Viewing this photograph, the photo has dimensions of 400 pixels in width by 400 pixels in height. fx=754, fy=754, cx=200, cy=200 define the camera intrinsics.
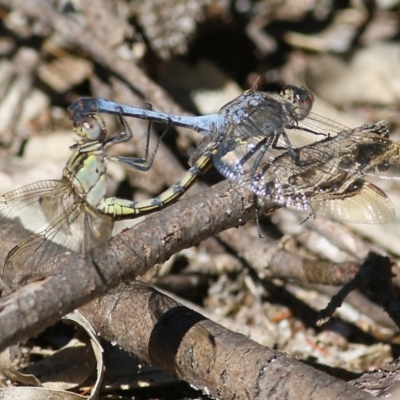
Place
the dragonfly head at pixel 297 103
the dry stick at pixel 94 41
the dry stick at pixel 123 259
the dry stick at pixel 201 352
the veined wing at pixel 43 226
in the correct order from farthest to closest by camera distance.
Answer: the dry stick at pixel 94 41 → the dragonfly head at pixel 297 103 → the veined wing at pixel 43 226 → the dry stick at pixel 201 352 → the dry stick at pixel 123 259

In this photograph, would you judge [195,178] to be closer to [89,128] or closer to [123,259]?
[89,128]

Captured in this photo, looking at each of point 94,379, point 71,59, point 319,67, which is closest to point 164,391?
point 94,379

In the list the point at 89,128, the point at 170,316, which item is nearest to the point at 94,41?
the point at 89,128

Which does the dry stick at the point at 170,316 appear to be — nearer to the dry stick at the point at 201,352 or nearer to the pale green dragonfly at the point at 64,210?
the dry stick at the point at 201,352

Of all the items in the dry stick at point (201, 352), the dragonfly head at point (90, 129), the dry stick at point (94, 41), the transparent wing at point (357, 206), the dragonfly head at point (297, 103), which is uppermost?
the dry stick at point (94, 41)

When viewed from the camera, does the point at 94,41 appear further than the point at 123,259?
Yes

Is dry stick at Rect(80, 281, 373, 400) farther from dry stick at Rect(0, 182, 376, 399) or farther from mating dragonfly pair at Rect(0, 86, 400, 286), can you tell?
mating dragonfly pair at Rect(0, 86, 400, 286)

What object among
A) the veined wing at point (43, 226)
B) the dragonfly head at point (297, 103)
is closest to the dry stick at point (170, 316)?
the veined wing at point (43, 226)
